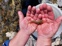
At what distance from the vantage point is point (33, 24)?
2.19ft

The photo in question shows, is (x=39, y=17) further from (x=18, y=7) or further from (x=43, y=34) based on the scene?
(x=18, y=7)

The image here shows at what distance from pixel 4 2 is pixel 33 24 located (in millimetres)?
270

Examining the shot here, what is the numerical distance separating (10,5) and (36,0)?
5.4 inches

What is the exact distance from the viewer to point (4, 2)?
864mm

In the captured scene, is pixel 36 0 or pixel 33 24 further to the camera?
pixel 36 0

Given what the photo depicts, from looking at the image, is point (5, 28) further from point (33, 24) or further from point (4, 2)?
point (33, 24)

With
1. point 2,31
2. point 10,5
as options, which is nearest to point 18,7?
point 10,5

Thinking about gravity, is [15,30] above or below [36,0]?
below

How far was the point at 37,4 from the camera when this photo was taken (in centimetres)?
84

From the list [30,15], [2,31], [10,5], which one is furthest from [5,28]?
[30,15]

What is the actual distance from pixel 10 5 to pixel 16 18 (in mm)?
75

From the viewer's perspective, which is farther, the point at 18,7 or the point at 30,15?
the point at 18,7

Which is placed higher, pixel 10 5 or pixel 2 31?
pixel 10 5

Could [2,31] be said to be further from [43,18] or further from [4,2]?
[43,18]
